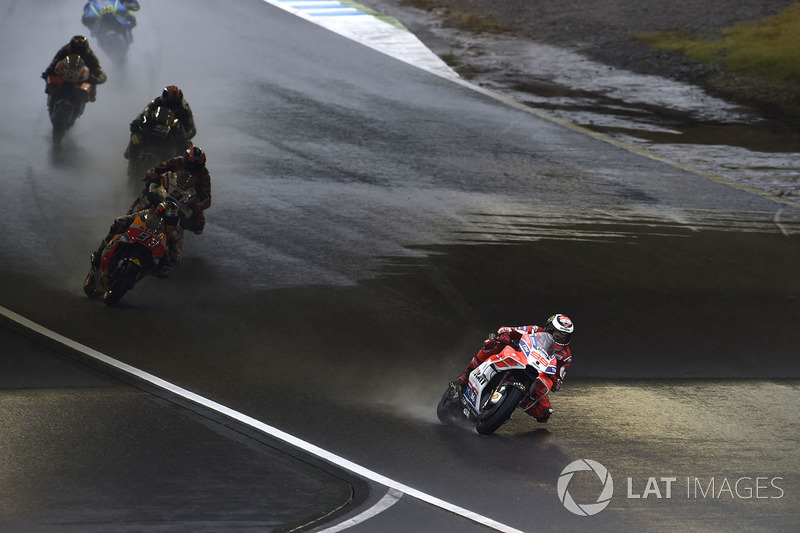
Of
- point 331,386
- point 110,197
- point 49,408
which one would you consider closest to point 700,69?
point 110,197

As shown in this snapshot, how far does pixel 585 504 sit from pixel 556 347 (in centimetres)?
184

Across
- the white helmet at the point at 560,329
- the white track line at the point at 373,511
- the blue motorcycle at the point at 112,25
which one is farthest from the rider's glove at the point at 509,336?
the blue motorcycle at the point at 112,25

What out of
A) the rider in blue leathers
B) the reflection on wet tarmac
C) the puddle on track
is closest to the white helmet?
the reflection on wet tarmac

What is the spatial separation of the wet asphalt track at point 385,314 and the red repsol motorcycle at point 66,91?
2.06ft

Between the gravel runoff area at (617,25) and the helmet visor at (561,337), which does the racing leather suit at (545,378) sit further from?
the gravel runoff area at (617,25)

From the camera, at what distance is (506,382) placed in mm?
9680

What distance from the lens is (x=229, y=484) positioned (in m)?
8.51

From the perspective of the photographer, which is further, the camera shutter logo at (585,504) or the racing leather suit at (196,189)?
the racing leather suit at (196,189)

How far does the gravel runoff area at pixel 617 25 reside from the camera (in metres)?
23.6

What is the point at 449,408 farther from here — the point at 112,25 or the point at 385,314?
the point at 112,25

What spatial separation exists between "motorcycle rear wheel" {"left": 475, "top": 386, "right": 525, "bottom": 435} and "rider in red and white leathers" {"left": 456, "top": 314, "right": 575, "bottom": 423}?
28 cm

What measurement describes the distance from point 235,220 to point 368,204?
226 centimetres

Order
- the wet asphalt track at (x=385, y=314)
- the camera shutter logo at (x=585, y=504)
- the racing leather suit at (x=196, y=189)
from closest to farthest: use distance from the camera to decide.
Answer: the camera shutter logo at (x=585, y=504) < the wet asphalt track at (x=385, y=314) < the racing leather suit at (x=196, y=189)

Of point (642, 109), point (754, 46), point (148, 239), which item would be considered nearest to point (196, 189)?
point (148, 239)
